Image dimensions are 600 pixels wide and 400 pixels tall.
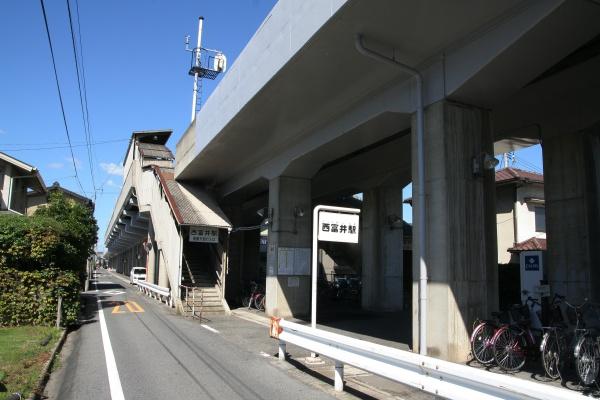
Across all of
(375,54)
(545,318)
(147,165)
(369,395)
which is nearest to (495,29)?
(375,54)

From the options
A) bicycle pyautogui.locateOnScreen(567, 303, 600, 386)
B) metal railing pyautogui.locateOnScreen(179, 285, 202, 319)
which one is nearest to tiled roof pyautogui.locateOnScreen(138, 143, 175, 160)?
metal railing pyautogui.locateOnScreen(179, 285, 202, 319)

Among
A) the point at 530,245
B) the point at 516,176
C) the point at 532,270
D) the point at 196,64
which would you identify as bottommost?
the point at 532,270

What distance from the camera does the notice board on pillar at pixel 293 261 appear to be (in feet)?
55.8

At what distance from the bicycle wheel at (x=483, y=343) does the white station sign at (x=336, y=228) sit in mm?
2695

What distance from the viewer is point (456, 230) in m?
9.27

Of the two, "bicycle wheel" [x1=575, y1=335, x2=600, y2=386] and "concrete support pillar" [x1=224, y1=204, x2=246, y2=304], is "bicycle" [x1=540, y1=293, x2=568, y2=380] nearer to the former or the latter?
"bicycle wheel" [x1=575, y1=335, x2=600, y2=386]

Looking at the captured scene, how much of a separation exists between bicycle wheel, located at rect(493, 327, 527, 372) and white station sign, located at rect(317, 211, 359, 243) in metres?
3.00

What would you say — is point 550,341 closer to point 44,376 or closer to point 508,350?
point 508,350

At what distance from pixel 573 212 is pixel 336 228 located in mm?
7149

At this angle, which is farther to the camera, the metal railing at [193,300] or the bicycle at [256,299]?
the bicycle at [256,299]

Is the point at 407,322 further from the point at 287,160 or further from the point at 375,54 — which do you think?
the point at 375,54

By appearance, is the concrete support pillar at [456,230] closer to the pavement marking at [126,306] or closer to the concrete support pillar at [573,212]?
the concrete support pillar at [573,212]

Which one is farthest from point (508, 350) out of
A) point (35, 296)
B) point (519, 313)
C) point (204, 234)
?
point (204, 234)

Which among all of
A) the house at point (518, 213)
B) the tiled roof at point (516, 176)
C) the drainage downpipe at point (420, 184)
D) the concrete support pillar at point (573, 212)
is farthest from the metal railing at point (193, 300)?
the tiled roof at point (516, 176)
